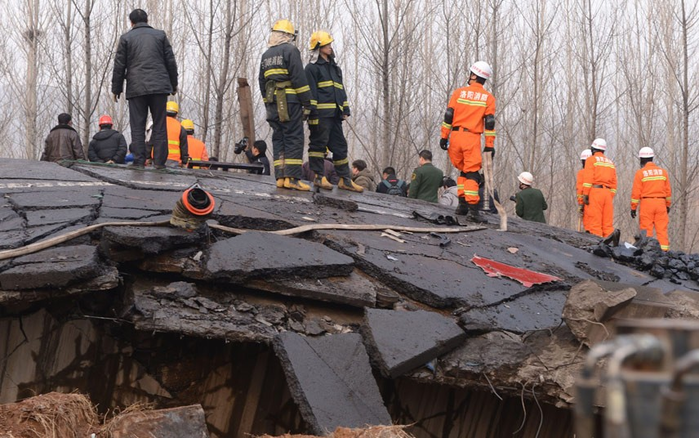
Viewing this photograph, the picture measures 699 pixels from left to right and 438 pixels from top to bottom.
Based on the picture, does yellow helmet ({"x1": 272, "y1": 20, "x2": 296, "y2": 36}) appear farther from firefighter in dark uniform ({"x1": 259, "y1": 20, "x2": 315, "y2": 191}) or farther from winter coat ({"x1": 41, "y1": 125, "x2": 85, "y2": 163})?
winter coat ({"x1": 41, "y1": 125, "x2": 85, "y2": 163})

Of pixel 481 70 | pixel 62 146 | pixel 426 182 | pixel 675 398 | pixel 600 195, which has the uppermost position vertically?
pixel 481 70

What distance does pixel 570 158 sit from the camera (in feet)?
83.4

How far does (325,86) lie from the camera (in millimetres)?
8273

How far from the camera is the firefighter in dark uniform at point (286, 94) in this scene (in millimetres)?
7539

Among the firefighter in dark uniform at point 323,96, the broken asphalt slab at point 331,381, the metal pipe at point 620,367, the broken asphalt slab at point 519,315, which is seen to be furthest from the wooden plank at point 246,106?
the metal pipe at point 620,367

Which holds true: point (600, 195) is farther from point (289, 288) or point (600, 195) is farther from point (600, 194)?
point (289, 288)

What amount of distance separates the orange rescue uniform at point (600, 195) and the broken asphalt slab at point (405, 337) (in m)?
7.85

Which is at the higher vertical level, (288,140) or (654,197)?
(288,140)

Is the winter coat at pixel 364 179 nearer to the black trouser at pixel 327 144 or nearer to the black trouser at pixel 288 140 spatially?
the black trouser at pixel 327 144

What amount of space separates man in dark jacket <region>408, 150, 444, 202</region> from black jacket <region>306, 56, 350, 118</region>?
340cm

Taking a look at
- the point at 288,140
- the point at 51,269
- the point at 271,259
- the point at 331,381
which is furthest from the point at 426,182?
the point at 51,269

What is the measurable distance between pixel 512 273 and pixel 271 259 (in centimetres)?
216

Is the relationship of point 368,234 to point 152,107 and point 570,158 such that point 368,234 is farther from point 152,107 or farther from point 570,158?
point 570,158

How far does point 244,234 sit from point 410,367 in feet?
5.09
